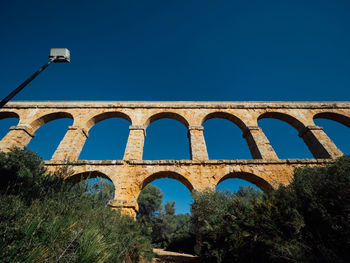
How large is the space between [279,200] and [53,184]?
7159 mm

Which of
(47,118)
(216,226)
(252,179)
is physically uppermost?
(47,118)

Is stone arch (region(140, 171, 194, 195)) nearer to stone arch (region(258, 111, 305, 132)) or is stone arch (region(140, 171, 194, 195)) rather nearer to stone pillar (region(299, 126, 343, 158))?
stone arch (region(258, 111, 305, 132))

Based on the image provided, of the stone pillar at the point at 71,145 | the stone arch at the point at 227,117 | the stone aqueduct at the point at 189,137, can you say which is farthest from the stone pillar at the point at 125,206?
the stone arch at the point at 227,117

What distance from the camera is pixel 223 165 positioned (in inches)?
303

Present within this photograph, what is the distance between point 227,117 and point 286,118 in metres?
4.10

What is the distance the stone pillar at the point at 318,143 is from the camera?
8180 millimetres

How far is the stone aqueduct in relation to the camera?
24.1 ft

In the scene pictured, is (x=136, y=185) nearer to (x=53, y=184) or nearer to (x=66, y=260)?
(x=53, y=184)

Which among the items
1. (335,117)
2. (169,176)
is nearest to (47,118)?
(169,176)

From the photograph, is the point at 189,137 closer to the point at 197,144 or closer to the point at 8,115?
the point at 197,144

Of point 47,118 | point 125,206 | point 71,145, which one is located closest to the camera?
point 125,206

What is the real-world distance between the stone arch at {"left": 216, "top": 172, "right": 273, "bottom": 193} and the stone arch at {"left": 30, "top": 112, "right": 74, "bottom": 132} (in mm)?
10890

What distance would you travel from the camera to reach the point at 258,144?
876 cm

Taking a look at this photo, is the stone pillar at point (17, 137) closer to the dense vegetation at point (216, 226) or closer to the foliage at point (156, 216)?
the dense vegetation at point (216, 226)
